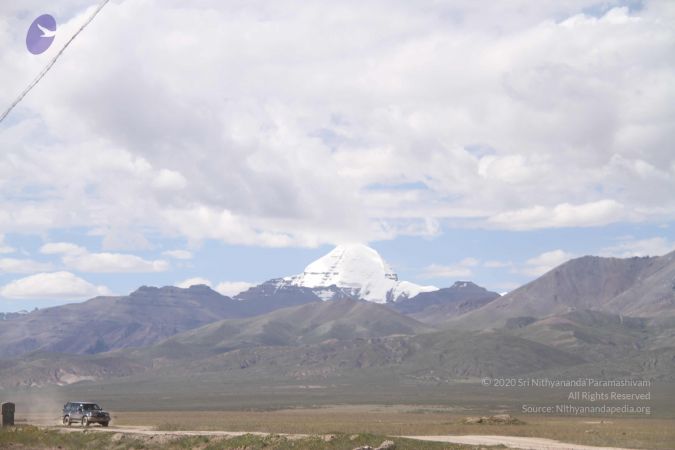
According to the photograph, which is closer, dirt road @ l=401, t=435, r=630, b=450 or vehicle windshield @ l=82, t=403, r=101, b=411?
dirt road @ l=401, t=435, r=630, b=450

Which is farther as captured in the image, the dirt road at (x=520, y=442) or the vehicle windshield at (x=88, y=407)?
the vehicle windshield at (x=88, y=407)

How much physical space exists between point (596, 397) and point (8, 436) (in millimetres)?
142764

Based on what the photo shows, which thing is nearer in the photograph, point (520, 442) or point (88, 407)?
point (520, 442)

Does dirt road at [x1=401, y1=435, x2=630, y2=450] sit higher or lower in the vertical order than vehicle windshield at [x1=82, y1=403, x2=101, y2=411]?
lower

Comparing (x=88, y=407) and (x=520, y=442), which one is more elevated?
(x=88, y=407)

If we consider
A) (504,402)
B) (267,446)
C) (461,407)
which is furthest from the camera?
(504,402)

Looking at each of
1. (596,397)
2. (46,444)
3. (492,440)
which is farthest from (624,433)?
(596,397)

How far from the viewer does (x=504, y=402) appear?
176 meters

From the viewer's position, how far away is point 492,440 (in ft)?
211

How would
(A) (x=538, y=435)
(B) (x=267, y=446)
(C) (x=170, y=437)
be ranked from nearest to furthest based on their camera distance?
(B) (x=267, y=446) → (C) (x=170, y=437) → (A) (x=538, y=435)

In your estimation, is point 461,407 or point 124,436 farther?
point 461,407

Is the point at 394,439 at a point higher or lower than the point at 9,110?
lower

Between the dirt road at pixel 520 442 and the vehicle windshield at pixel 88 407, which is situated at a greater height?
the vehicle windshield at pixel 88 407

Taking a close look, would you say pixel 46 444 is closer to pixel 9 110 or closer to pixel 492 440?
pixel 9 110
